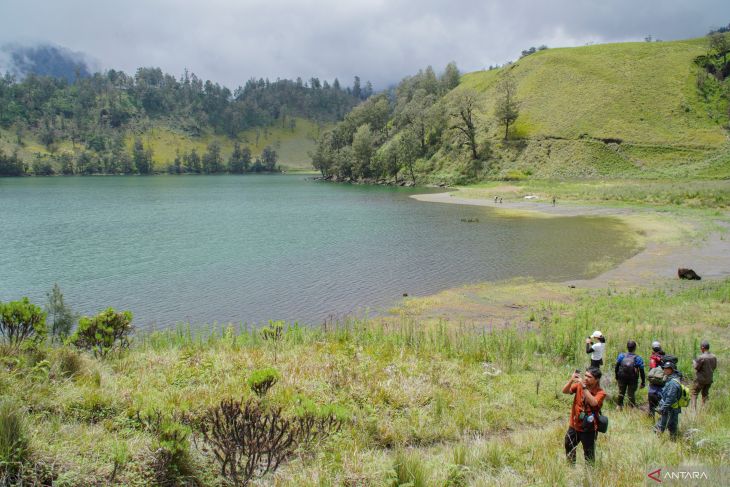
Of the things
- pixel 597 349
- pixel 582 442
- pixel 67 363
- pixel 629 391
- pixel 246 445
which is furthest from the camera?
pixel 597 349

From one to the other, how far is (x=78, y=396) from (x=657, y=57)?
163 meters

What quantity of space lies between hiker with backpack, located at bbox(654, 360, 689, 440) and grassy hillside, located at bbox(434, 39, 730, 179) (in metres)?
93.9

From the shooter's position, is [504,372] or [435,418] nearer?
[435,418]

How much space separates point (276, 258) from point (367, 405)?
2827 cm

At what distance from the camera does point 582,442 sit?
28.8 ft

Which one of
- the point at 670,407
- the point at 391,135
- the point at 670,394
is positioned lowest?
the point at 670,407

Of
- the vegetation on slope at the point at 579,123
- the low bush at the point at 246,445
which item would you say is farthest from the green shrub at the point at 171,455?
the vegetation on slope at the point at 579,123

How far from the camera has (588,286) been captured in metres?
28.1

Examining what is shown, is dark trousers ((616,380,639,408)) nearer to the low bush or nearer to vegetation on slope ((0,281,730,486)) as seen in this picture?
vegetation on slope ((0,281,730,486))

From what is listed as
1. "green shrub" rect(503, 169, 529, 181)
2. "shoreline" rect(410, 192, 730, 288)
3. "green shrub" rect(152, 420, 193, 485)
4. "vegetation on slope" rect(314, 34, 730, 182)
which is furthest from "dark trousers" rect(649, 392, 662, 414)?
"green shrub" rect(503, 169, 529, 181)

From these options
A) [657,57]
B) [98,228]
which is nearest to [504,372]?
[98,228]

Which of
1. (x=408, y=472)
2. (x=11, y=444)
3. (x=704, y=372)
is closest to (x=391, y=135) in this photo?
(x=704, y=372)

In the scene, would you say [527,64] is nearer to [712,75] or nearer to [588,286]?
[712,75]

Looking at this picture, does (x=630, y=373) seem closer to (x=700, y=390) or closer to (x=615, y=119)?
(x=700, y=390)
